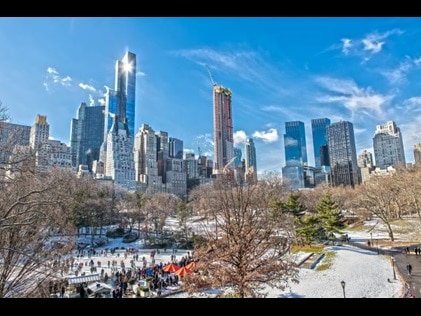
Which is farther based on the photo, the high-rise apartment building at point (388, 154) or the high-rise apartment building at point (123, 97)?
the high-rise apartment building at point (123, 97)

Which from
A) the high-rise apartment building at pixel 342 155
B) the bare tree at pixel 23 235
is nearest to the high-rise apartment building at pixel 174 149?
the high-rise apartment building at pixel 342 155

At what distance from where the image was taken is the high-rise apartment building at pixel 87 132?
2985 inches

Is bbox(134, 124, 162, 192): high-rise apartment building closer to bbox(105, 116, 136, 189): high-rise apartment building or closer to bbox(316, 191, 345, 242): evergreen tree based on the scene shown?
bbox(105, 116, 136, 189): high-rise apartment building

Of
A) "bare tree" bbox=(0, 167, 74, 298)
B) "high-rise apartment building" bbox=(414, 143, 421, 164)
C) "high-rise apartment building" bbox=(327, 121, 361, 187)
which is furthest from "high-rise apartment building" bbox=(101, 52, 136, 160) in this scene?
"bare tree" bbox=(0, 167, 74, 298)

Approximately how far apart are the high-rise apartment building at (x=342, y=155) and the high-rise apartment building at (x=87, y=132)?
2387 inches

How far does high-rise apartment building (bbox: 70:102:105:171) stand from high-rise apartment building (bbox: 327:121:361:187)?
60.6 m

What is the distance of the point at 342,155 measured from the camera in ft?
91.9

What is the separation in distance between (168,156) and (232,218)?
52272 mm

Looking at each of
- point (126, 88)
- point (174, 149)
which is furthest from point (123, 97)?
point (174, 149)

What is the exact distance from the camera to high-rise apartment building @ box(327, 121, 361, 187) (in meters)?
24.6

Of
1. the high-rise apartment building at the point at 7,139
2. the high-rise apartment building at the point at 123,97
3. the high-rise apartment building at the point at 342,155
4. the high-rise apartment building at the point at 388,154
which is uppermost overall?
the high-rise apartment building at the point at 123,97

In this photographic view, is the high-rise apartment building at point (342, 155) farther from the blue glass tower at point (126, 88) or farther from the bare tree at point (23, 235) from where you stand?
the blue glass tower at point (126, 88)

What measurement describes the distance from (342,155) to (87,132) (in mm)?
74814

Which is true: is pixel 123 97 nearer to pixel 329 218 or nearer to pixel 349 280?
pixel 329 218
